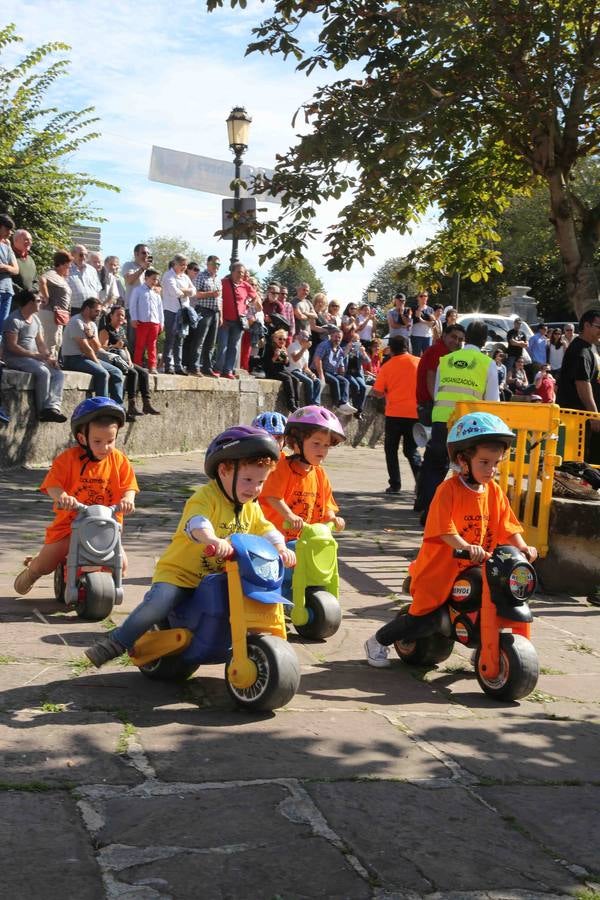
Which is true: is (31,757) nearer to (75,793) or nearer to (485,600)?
(75,793)

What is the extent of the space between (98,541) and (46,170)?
17.6 m

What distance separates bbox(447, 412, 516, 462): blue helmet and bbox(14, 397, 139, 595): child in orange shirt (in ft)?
6.39

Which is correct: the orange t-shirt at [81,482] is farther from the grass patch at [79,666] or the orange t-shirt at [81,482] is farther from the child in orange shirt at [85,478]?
the grass patch at [79,666]

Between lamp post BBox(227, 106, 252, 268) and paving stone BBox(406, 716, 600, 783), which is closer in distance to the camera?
paving stone BBox(406, 716, 600, 783)

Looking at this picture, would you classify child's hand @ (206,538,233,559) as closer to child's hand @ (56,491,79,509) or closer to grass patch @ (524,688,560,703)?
grass patch @ (524,688,560,703)

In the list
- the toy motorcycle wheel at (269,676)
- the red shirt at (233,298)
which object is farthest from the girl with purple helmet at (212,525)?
the red shirt at (233,298)

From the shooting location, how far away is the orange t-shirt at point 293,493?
20.8ft

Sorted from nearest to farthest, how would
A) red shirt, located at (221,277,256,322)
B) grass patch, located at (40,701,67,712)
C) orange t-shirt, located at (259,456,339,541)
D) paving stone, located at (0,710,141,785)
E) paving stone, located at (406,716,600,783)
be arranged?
paving stone, located at (0,710,141,785), paving stone, located at (406,716,600,783), grass patch, located at (40,701,67,712), orange t-shirt, located at (259,456,339,541), red shirt, located at (221,277,256,322)

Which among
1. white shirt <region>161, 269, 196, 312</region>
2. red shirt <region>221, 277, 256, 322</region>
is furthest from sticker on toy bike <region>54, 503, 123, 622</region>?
red shirt <region>221, 277, 256, 322</region>

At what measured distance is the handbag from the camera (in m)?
12.2

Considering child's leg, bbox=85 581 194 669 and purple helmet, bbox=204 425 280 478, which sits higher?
purple helmet, bbox=204 425 280 478

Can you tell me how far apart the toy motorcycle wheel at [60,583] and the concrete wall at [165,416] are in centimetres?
545

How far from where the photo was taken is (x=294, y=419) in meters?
6.31

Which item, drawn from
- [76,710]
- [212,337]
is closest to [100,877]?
[76,710]
